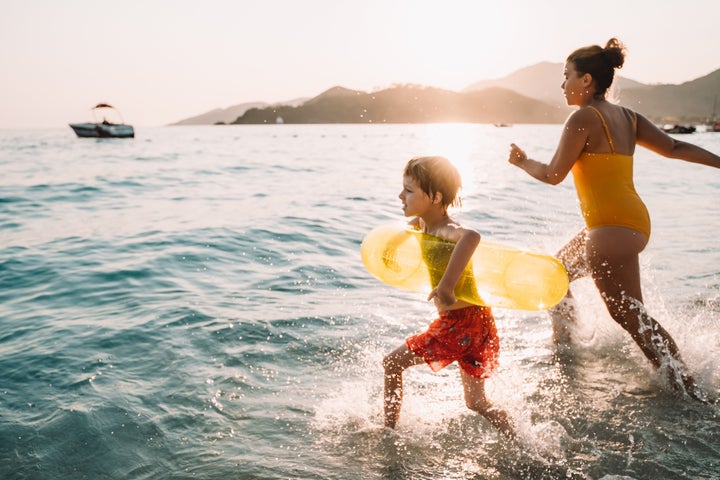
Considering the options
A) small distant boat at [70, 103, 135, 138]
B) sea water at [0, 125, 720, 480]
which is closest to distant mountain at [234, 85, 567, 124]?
small distant boat at [70, 103, 135, 138]

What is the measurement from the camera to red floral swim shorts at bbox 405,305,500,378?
3.15 metres

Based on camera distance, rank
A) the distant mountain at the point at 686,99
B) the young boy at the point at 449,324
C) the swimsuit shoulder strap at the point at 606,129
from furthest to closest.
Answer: the distant mountain at the point at 686,99, the swimsuit shoulder strap at the point at 606,129, the young boy at the point at 449,324

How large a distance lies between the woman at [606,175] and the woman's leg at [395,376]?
1.37 m

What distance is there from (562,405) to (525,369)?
63 centimetres

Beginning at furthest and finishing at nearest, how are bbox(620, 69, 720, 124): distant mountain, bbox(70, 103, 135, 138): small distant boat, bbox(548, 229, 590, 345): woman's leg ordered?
1. bbox(620, 69, 720, 124): distant mountain
2. bbox(70, 103, 135, 138): small distant boat
3. bbox(548, 229, 590, 345): woman's leg

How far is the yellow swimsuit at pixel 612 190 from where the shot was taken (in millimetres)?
3631

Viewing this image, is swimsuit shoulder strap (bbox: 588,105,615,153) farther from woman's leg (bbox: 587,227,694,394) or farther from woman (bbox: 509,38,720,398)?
woman's leg (bbox: 587,227,694,394)

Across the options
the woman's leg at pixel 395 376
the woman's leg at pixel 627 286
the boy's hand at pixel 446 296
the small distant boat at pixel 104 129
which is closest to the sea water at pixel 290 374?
the woman's leg at pixel 395 376

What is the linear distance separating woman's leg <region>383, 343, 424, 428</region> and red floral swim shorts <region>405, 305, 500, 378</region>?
11 centimetres

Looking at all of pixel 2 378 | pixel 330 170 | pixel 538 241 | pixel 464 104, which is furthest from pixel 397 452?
pixel 464 104

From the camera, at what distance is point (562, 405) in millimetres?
3812

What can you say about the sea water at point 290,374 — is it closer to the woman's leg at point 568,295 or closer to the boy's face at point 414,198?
the woman's leg at point 568,295

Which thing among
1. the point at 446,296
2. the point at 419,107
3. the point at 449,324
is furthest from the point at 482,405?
the point at 419,107

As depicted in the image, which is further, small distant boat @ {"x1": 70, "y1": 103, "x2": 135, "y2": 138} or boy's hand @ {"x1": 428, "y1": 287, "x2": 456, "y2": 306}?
small distant boat @ {"x1": 70, "y1": 103, "x2": 135, "y2": 138}
